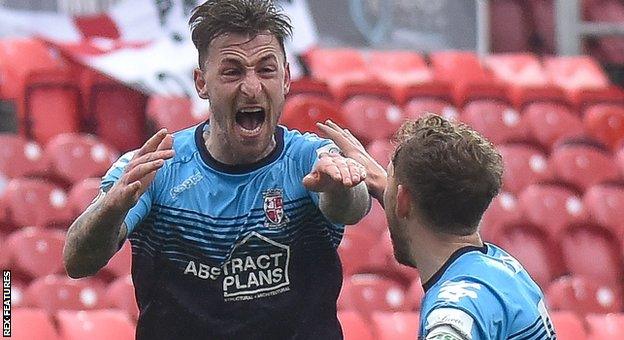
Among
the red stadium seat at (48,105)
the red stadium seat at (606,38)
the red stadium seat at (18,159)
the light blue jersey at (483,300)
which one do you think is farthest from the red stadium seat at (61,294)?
the red stadium seat at (606,38)

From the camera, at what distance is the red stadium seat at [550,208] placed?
8.58 m

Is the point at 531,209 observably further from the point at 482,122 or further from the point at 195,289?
the point at 195,289

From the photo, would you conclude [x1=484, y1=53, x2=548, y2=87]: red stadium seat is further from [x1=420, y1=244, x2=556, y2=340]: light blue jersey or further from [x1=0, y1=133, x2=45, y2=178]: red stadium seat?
[x1=420, y1=244, x2=556, y2=340]: light blue jersey

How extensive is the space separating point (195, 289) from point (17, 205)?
13.1 feet

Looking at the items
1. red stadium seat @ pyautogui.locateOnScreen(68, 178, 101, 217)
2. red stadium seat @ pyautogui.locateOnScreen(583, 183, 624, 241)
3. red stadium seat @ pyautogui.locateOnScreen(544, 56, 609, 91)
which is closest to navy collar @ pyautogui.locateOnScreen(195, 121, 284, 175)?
red stadium seat @ pyautogui.locateOnScreen(68, 178, 101, 217)

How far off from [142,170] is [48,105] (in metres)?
4.81

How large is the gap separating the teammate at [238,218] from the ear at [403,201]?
23 centimetres

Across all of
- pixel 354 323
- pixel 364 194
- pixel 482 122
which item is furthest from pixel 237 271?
pixel 482 122

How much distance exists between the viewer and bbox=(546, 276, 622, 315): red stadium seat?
26.2 ft

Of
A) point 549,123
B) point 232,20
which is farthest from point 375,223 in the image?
point 232,20

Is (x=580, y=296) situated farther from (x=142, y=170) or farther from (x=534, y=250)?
(x=142, y=170)

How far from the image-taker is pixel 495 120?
911cm

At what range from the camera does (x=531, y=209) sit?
8.57 m

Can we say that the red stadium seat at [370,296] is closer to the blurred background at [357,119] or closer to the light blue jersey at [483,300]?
the blurred background at [357,119]
